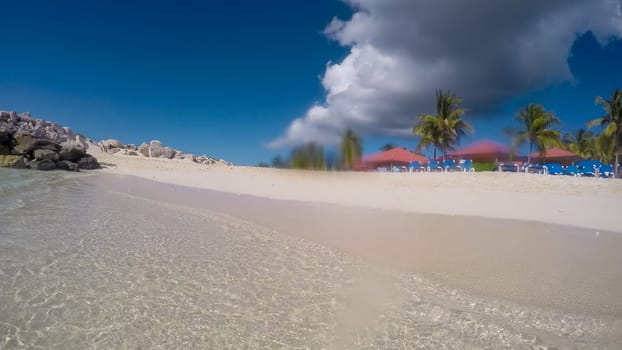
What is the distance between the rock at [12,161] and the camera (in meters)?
22.4

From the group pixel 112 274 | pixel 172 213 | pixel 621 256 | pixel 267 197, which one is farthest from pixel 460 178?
pixel 112 274

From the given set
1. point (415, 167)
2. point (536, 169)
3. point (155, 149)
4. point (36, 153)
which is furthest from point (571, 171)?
point (155, 149)

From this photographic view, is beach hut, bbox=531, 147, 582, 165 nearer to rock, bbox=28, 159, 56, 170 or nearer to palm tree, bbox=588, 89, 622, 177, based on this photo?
palm tree, bbox=588, 89, 622, 177

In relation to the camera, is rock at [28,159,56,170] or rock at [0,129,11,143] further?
rock at [0,129,11,143]

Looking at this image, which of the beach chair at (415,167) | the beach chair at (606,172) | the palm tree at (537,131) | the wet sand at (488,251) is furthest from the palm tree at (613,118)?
the wet sand at (488,251)

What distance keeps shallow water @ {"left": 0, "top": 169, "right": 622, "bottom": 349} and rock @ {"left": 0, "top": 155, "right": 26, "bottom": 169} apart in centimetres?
2299

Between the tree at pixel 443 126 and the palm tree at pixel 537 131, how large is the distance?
489 cm

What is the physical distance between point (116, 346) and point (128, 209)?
670 centimetres

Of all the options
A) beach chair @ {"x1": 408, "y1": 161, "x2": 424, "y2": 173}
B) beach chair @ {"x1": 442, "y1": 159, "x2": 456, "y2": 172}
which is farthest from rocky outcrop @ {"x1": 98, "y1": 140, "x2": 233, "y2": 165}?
beach chair @ {"x1": 442, "y1": 159, "x2": 456, "y2": 172}

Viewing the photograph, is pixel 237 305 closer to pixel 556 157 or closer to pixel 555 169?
pixel 555 169

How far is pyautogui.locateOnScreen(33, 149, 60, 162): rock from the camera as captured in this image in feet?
78.5

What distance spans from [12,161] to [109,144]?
21919mm

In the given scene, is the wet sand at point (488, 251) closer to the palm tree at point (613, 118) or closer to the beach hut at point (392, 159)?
the beach hut at point (392, 159)

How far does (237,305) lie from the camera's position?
3.13m
